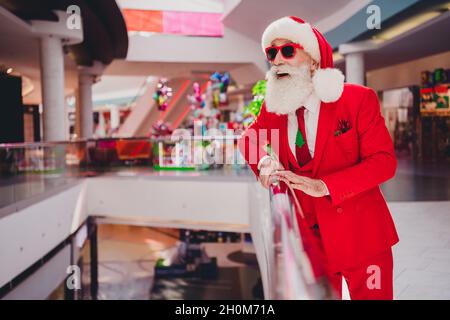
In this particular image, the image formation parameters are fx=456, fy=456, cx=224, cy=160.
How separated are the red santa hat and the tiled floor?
64.9 inches

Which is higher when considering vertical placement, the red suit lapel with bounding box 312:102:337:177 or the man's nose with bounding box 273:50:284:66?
the man's nose with bounding box 273:50:284:66

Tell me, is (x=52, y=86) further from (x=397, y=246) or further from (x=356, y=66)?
(x=397, y=246)

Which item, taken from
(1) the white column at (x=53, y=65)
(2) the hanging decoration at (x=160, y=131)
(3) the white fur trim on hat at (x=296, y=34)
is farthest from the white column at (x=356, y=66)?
(3) the white fur trim on hat at (x=296, y=34)

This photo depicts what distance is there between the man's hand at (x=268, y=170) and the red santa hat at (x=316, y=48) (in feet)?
0.89

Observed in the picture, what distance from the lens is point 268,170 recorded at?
1.55m

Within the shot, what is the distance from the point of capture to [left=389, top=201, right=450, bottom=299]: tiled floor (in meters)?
2.81

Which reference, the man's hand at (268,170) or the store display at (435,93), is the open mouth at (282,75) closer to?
the man's hand at (268,170)

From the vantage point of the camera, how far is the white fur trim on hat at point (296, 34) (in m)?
1.66

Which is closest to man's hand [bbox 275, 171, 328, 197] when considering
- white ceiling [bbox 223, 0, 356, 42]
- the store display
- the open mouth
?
the open mouth

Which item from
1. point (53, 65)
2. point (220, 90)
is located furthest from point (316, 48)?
point (220, 90)

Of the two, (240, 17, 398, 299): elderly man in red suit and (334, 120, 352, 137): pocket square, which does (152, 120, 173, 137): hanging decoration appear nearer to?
(240, 17, 398, 299): elderly man in red suit

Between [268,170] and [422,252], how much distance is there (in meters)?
2.70

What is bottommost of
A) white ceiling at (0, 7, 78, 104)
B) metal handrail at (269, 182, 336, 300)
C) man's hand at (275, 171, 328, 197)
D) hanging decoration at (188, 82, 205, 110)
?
metal handrail at (269, 182, 336, 300)
